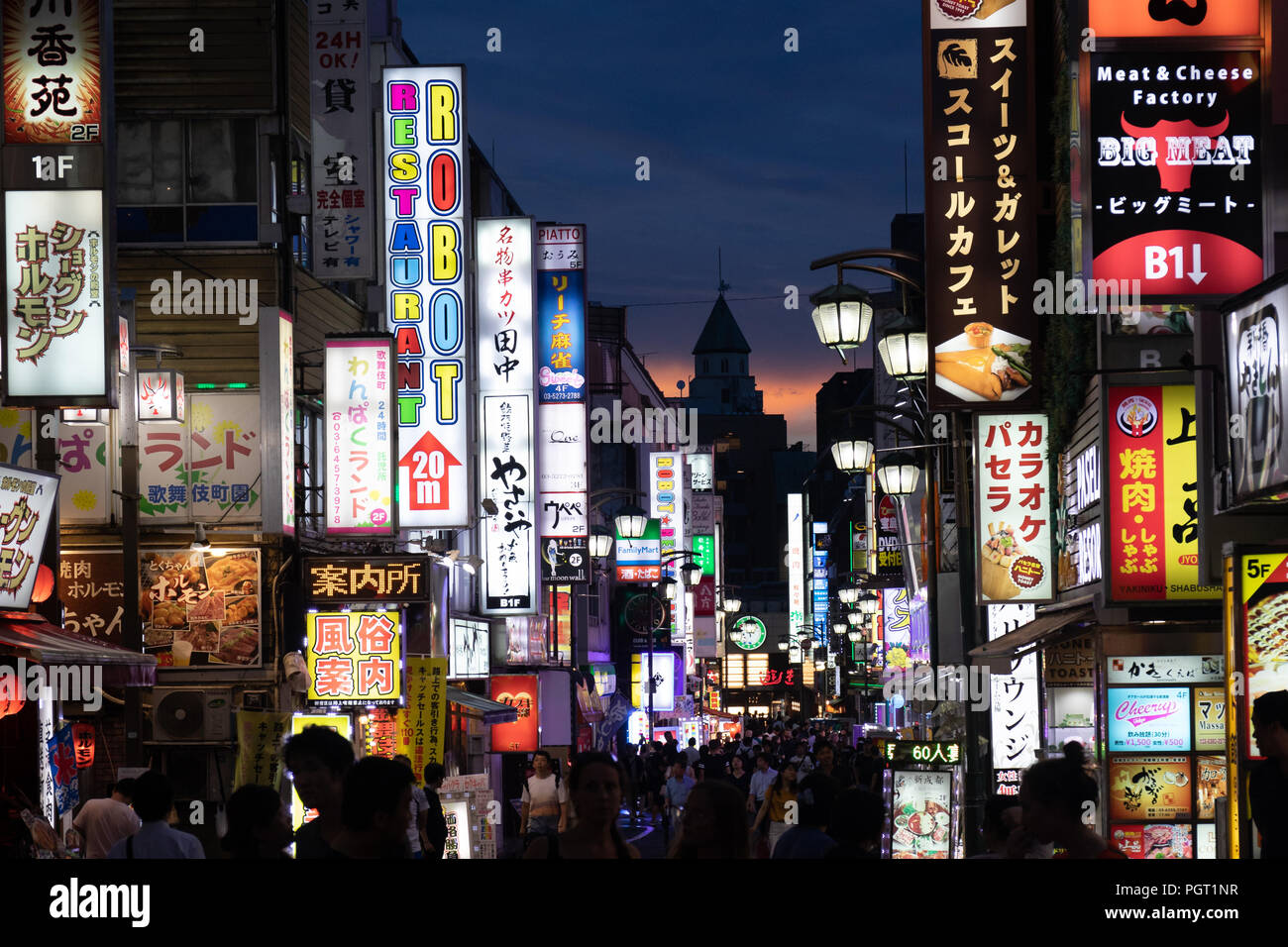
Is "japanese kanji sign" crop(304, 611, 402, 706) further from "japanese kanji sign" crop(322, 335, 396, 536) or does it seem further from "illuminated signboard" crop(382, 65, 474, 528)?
"illuminated signboard" crop(382, 65, 474, 528)

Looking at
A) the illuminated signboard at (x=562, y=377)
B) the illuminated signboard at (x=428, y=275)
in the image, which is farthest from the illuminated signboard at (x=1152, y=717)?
the illuminated signboard at (x=562, y=377)

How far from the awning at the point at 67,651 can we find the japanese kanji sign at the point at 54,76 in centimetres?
500

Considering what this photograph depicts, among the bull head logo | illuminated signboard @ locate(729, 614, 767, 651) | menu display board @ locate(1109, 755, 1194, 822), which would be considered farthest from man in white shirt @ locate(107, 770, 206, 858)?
illuminated signboard @ locate(729, 614, 767, 651)

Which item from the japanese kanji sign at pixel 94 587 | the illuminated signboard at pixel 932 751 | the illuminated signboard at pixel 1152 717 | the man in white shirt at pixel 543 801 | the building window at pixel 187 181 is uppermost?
the building window at pixel 187 181

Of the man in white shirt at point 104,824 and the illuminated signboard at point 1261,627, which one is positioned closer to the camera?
the illuminated signboard at point 1261,627

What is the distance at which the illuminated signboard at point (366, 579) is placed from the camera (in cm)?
2383

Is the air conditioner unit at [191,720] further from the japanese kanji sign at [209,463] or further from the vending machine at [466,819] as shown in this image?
the vending machine at [466,819]

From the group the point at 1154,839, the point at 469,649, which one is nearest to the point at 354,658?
the point at 469,649

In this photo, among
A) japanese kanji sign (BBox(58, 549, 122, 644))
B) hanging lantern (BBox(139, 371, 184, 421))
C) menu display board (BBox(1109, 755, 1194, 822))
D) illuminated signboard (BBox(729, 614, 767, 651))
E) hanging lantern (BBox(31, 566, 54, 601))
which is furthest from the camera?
illuminated signboard (BBox(729, 614, 767, 651))

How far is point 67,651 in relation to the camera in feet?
52.7

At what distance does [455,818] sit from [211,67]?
14.2 metres

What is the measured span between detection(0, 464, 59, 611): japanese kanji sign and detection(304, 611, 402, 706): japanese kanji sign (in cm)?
677

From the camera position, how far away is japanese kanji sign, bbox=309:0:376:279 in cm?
2469
